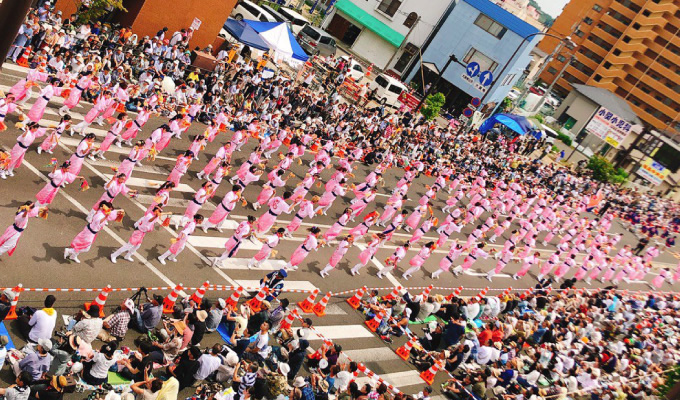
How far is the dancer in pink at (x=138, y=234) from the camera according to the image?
1265 cm

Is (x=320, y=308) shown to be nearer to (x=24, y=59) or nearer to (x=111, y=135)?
(x=111, y=135)

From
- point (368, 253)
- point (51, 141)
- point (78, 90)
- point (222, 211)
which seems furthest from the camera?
point (368, 253)

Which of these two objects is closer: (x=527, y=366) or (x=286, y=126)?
(x=527, y=366)

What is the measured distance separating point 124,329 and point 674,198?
207ft

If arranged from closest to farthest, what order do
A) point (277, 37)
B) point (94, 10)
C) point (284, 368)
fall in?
point (284, 368)
point (94, 10)
point (277, 37)

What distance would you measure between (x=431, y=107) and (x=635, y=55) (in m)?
49.2

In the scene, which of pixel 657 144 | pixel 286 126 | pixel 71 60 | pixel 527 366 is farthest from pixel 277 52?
pixel 657 144

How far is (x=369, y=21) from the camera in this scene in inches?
1874

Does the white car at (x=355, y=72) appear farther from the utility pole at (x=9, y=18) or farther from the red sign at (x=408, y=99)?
the utility pole at (x=9, y=18)

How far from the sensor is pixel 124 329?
10.8 metres

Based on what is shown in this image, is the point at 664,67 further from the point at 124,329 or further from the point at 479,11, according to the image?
the point at 124,329

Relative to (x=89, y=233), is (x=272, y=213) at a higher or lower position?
higher

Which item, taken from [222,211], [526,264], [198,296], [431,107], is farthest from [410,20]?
[198,296]

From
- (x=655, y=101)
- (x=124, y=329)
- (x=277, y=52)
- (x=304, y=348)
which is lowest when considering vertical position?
(x=124, y=329)
